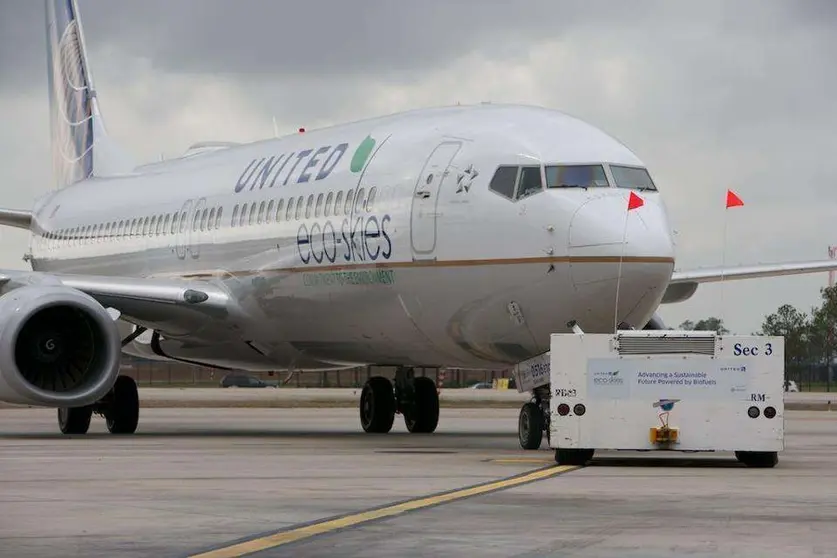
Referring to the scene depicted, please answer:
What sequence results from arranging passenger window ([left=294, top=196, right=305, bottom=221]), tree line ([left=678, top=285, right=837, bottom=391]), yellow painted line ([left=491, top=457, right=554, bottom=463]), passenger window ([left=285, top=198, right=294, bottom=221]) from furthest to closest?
tree line ([left=678, top=285, right=837, bottom=391]) → passenger window ([left=285, top=198, right=294, bottom=221]) → passenger window ([left=294, top=196, right=305, bottom=221]) → yellow painted line ([left=491, top=457, right=554, bottom=463])

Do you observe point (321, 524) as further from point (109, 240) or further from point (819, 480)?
point (109, 240)

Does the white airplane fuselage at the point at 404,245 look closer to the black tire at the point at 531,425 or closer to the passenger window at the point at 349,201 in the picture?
the passenger window at the point at 349,201

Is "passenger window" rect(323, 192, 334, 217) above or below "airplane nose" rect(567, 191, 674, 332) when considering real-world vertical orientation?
above

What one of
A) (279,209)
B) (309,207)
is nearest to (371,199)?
(309,207)

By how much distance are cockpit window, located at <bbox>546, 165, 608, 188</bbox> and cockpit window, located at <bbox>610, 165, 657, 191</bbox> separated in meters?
0.16

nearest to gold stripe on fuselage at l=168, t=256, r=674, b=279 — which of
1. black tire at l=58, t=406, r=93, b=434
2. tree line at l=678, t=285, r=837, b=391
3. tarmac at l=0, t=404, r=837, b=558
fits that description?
tarmac at l=0, t=404, r=837, b=558

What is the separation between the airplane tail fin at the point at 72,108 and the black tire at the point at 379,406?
463 inches

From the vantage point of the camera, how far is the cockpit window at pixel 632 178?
19906 mm

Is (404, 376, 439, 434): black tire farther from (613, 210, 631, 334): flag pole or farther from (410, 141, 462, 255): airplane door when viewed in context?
(613, 210, 631, 334): flag pole

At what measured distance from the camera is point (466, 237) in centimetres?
2028

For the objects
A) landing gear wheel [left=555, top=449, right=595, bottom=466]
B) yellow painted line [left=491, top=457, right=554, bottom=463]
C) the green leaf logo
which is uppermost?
the green leaf logo

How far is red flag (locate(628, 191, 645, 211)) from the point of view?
63.6 feet

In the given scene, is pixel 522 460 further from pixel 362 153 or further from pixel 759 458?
pixel 362 153

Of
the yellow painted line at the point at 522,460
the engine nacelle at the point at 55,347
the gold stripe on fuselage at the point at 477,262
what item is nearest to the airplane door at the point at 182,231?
the gold stripe on fuselage at the point at 477,262
